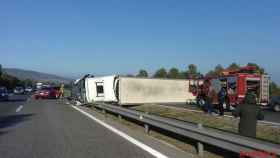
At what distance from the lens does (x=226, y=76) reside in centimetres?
2927


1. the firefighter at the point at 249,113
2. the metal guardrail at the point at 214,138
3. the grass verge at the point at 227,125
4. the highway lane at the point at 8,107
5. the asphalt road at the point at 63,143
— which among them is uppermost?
the firefighter at the point at 249,113

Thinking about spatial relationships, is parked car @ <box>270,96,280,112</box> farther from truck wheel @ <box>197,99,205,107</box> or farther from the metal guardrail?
the metal guardrail

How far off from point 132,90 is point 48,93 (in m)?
23.2

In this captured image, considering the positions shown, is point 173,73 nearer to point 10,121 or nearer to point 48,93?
point 48,93

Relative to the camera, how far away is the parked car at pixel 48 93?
5434cm

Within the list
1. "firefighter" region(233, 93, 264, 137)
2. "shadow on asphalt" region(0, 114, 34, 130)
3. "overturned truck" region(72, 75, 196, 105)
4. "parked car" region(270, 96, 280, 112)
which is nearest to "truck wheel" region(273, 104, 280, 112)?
"parked car" region(270, 96, 280, 112)

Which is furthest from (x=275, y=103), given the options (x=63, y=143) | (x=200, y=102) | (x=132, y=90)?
(x=63, y=143)

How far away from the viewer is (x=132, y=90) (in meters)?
34.3

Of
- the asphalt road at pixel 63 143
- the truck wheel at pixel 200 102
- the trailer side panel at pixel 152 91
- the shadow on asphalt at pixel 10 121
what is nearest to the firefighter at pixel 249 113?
the asphalt road at pixel 63 143

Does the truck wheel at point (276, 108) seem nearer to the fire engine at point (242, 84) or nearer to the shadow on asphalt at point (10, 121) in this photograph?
the fire engine at point (242, 84)

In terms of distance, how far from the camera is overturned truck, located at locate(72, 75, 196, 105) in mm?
33844

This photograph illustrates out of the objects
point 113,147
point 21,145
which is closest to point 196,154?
point 113,147

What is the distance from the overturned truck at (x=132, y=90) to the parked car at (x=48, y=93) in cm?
1805

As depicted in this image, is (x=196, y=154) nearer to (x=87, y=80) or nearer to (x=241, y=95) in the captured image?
(x=241, y=95)
